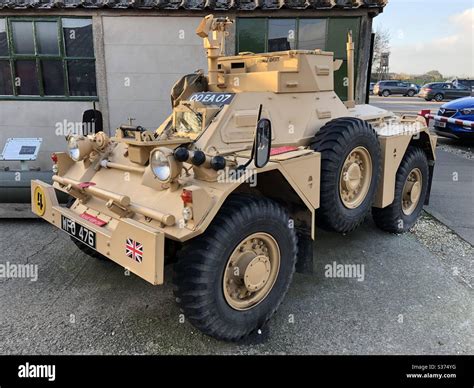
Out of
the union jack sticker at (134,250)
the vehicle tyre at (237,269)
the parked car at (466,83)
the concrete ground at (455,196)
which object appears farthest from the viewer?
the parked car at (466,83)

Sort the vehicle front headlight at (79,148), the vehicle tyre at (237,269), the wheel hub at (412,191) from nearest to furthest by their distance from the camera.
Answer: the vehicle tyre at (237,269), the vehicle front headlight at (79,148), the wheel hub at (412,191)

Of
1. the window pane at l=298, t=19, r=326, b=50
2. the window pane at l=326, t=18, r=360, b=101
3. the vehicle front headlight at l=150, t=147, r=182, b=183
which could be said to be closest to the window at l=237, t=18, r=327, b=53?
the window pane at l=298, t=19, r=326, b=50

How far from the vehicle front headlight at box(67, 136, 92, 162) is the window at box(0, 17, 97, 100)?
4.68m

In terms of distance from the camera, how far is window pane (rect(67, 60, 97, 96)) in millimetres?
8352

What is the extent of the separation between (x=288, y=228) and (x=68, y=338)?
76.9 inches

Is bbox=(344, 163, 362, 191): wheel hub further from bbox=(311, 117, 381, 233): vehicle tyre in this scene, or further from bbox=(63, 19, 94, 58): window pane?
bbox=(63, 19, 94, 58): window pane

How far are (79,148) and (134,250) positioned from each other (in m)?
1.66

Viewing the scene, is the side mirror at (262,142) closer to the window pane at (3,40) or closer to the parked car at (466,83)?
the window pane at (3,40)

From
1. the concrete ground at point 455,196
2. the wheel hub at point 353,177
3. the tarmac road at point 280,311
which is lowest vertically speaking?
the tarmac road at point 280,311

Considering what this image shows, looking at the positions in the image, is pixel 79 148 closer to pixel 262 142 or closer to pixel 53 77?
pixel 262 142

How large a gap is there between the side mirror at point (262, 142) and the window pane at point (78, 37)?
251 inches

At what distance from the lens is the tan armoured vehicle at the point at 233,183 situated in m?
2.98

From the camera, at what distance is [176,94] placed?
493 cm
